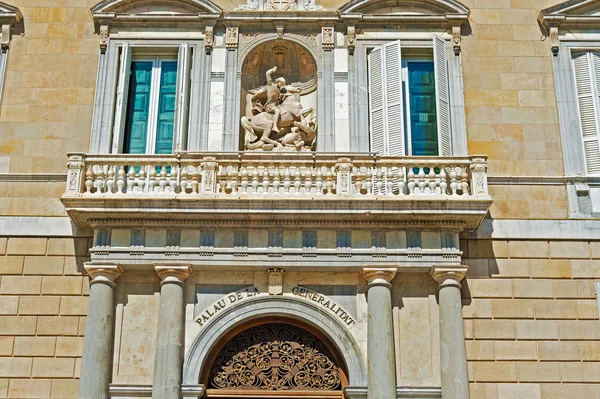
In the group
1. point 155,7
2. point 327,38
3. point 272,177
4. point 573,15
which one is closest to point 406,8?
point 327,38

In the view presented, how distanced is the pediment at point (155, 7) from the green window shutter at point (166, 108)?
1.02 meters

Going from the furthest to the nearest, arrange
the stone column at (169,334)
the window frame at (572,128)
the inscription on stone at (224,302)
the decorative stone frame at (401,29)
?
the decorative stone frame at (401,29) → the window frame at (572,128) → the inscription on stone at (224,302) → the stone column at (169,334)

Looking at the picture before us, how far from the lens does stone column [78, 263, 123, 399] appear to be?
48.4 ft

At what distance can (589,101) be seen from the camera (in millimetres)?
17422

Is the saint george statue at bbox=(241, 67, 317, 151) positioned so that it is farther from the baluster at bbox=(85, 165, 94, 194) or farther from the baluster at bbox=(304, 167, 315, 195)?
the baluster at bbox=(85, 165, 94, 194)

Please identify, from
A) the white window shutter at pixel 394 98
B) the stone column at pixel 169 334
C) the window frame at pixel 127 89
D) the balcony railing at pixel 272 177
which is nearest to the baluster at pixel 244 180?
the balcony railing at pixel 272 177

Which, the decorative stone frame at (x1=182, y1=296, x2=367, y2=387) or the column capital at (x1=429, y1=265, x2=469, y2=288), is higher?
the column capital at (x1=429, y1=265, x2=469, y2=288)

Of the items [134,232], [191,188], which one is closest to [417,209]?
[191,188]

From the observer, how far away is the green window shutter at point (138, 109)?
687 inches

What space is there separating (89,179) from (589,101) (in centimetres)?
944

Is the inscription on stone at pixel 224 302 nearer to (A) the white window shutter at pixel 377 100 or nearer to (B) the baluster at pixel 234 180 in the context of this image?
(B) the baluster at pixel 234 180

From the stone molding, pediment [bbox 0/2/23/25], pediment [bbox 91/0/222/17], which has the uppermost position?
pediment [bbox 91/0/222/17]

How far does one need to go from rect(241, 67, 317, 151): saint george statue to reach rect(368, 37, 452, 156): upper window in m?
1.26

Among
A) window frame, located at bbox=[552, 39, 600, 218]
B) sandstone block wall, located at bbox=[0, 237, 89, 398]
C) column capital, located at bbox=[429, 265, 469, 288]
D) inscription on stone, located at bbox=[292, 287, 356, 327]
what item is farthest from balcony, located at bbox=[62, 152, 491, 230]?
window frame, located at bbox=[552, 39, 600, 218]
